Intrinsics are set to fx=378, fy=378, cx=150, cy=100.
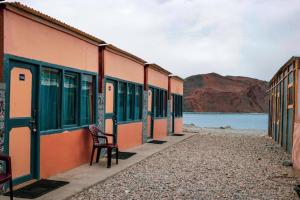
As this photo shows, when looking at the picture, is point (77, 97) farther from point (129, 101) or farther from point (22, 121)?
point (129, 101)

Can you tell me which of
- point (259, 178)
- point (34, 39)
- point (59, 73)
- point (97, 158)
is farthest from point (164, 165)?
point (34, 39)

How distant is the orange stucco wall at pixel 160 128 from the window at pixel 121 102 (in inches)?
161

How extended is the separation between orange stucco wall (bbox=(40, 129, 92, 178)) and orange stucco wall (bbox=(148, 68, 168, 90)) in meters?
6.36

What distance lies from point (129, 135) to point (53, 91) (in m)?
5.19

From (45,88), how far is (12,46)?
1.30 m

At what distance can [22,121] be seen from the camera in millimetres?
6305

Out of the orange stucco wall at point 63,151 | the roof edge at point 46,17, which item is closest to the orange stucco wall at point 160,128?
the orange stucco wall at point 63,151

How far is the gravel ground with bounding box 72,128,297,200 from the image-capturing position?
6.22 metres

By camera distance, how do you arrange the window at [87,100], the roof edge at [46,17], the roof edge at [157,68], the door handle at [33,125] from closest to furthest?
1. the roof edge at [46,17]
2. the door handle at [33,125]
3. the window at [87,100]
4. the roof edge at [157,68]

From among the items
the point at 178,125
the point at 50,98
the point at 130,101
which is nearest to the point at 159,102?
the point at 130,101

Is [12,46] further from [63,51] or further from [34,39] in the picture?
[63,51]

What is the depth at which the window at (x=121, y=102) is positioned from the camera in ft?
37.6

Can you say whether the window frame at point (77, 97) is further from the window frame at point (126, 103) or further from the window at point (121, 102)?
the window at point (121, 102)

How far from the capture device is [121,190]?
6.43m
